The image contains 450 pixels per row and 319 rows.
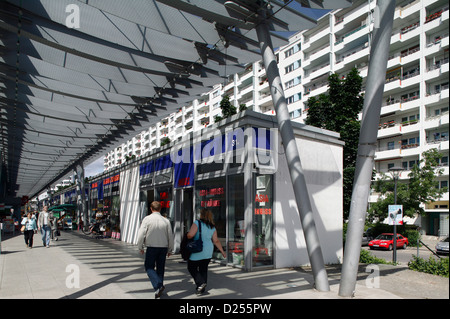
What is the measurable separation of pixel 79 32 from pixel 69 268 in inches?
240

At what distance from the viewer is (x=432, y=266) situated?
9750 mm

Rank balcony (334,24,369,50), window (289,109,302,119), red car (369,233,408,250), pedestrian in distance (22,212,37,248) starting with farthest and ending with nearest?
window (289,109,302,119) → balcony (334,24,369,50) → red car (369,233,408,250) → pedestrian in distance (22,212,37,248)

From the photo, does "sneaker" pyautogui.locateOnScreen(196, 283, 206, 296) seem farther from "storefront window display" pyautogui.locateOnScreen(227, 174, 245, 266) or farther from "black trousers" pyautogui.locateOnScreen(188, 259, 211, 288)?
"storefront window display" pyautogui.locateOnScreen(227, 174, 245, 266)

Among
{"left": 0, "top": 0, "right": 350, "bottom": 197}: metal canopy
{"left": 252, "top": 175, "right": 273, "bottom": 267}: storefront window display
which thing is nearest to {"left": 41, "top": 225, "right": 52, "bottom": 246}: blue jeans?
{"left": 0, "top": 0, "right": 350, "bottom": 197}: metal canopy

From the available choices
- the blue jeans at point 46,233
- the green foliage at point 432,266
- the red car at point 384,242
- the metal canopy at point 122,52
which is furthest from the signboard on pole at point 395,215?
the blue jeans at point 46,233

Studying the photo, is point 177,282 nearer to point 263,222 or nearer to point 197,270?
point 197,270

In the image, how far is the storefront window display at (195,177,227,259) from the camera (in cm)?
1006

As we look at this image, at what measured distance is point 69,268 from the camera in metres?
9.06

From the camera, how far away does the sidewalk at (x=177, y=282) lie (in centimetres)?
633

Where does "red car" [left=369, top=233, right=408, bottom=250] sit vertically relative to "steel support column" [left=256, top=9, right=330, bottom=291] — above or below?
below

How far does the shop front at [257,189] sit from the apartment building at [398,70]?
71.5 ft

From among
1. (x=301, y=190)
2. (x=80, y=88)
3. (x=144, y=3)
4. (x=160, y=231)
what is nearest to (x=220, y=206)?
(x=301, y=190)

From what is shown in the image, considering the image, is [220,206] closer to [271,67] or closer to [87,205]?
[271,67]

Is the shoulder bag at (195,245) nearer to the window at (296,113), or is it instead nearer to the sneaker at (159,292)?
the sneaker at (159,292)
